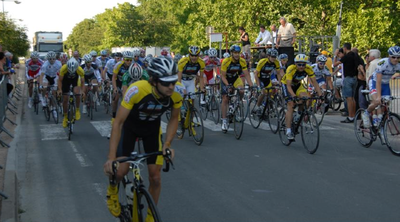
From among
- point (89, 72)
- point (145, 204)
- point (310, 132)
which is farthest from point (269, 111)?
point (145, 204)

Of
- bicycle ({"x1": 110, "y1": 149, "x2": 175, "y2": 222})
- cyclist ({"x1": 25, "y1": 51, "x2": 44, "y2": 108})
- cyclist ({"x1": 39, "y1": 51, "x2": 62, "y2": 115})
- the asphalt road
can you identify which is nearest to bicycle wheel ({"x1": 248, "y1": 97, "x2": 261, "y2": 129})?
the asphalt road

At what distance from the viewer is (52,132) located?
14.1 meters

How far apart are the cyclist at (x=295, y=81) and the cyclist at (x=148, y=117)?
5.60 metres

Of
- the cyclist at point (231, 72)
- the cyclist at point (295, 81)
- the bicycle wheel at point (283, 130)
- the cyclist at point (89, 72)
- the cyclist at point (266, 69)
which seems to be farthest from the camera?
the cyclist at point (89, 72)

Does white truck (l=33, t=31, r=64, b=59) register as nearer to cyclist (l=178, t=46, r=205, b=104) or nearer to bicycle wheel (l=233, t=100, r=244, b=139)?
cyclist (l=178, t=46, r=205, b=104)

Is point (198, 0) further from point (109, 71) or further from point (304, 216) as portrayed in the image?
point (304, 216)

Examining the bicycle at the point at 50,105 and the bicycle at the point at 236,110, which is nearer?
the bicycle at the point at 236,110

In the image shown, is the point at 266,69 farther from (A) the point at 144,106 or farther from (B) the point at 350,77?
(A) the point at 144,106

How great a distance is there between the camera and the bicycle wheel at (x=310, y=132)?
33.2 ft

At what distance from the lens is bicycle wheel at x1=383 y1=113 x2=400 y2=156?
9.87 m

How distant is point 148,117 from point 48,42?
2045 inches

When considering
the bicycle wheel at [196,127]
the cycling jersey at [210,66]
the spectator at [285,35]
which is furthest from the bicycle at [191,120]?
the spectator at [285,35]

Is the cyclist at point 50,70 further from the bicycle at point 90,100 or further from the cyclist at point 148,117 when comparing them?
the cyclist at point 148,117

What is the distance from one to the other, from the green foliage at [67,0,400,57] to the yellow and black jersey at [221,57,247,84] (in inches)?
440
